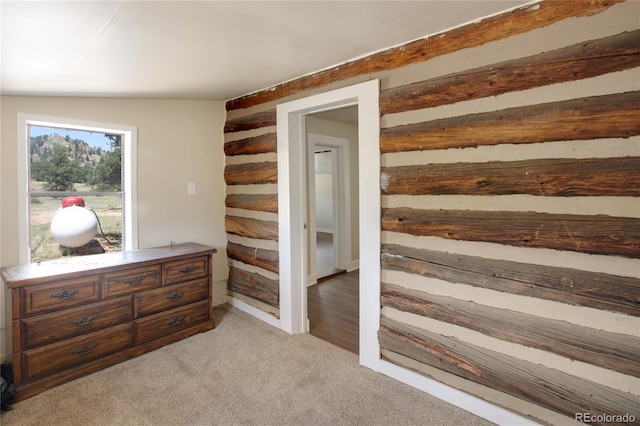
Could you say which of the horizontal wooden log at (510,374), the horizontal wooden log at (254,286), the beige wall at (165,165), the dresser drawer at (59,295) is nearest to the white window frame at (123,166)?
the beige wall at (165,165)

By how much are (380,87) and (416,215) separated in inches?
36.6

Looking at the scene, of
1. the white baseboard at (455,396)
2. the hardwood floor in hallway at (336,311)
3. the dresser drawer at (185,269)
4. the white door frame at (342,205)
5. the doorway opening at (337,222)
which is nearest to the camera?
the white baseboard at (455,396)

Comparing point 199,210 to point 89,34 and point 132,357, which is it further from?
point 89,34

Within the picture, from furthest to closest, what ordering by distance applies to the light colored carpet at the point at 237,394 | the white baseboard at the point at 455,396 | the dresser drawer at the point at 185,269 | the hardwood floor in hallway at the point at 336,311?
the hardwood floor in hallway at the point at 336,311
the dresser drawer at the point at 185,269
the light colored carpet at the point at 237,394
the white baseboard at the point at 455,396

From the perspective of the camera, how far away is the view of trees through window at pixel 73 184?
2.61m

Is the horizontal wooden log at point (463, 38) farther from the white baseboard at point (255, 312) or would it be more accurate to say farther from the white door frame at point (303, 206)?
the white baseboard at point (255, 312)

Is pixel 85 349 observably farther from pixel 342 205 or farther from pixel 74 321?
pixel 342 205

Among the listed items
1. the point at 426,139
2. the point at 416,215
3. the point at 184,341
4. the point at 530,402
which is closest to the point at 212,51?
the point at 426,139

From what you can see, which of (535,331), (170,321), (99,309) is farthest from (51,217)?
(535,331)

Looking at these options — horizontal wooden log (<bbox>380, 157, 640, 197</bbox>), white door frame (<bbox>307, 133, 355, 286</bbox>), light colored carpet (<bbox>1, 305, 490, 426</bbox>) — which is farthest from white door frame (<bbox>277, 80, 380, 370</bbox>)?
white door frame (<bbox>307, 133, 355, 286</bbox>)

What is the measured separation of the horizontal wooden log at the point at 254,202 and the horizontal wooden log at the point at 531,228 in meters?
1.33

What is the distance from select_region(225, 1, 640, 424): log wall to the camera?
1.46 m

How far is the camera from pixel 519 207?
5.63 feet

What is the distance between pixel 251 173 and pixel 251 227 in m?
0.56
